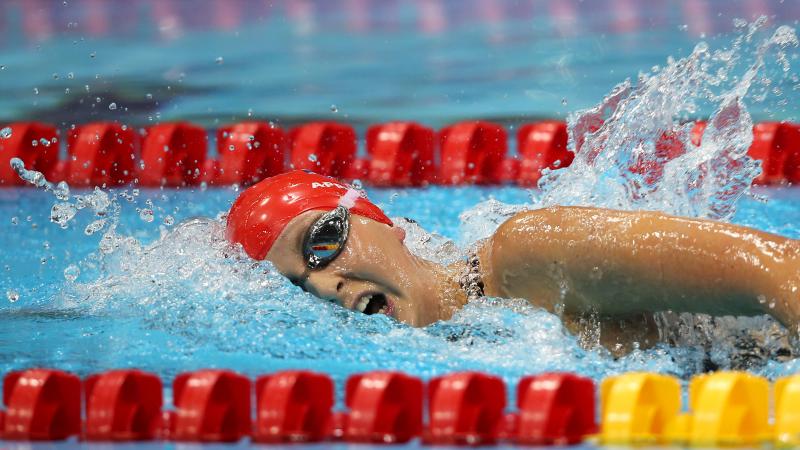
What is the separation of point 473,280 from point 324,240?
319 millimetres

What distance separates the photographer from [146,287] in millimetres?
2912

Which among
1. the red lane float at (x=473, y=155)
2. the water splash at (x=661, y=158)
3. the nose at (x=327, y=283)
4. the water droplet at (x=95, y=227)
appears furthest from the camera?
the red lane float at (x=473, y=155)

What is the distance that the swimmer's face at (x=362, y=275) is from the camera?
2311 millimetres

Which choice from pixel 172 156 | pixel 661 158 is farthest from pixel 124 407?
pixel 172 156

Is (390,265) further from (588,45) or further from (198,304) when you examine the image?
(588,45)

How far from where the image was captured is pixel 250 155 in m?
4.95

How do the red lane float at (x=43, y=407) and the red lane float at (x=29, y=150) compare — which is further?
the red lane float at (x=29, y=150)

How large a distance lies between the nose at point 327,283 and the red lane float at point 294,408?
426mm

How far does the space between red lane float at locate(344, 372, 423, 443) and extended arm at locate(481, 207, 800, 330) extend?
1.48 feet

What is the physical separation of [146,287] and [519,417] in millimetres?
1403

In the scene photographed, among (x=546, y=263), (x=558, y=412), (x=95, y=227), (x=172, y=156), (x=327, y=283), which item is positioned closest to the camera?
(x=558, y=412)

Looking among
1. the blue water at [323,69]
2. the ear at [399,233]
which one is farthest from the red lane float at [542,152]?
the ear at [399,233]

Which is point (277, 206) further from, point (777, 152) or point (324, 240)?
point (777, 152)

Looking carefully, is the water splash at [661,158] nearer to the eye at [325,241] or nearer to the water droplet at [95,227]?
the eye at [325,241]
